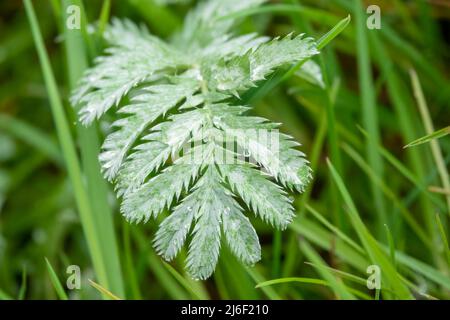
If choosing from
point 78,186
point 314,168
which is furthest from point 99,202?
point 314,168

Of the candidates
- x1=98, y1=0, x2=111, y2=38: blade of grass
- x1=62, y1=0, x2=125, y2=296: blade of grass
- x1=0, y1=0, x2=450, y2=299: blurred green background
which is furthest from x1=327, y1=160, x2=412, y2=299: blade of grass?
x1=98, y1=0, x2=111, y2=38: blade of grass

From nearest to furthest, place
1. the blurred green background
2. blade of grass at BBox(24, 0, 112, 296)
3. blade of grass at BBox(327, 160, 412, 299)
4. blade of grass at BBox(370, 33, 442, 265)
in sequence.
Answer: blade of grass at BBox(327, 160, 412, 299) → blade of grass at BBox(24, 0, 112, 296) → the blurred green background → blade of grass at BBox(370, 33, 442, 265)

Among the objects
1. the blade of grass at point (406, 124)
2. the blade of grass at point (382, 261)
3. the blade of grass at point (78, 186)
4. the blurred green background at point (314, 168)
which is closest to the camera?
the blade of grass at point (382, 261)

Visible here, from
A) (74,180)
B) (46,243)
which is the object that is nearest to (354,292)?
(74,180)

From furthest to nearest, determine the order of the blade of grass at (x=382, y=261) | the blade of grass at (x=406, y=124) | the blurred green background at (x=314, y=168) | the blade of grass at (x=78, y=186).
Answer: the blade of grass at (x=406, y=124) → the blurred green background at (x=314, y=168) → the blade of grass at (x=78, y=186) → the blade of grass at (x=382, y=261)

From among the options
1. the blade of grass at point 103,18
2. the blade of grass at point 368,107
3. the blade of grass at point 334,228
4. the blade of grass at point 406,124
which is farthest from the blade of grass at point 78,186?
the blade of grass at point 406,124

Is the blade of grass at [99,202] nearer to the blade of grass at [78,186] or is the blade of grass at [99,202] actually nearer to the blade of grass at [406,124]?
the blade of grass at [78,186]

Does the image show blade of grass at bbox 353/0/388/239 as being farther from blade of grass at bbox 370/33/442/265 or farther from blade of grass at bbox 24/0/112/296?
blade of grass at bbox 24/0/112/296

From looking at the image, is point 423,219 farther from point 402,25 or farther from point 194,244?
point 194,244

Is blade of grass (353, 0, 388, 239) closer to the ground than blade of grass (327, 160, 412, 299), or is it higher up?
higher up
